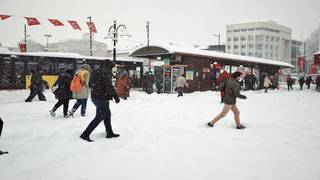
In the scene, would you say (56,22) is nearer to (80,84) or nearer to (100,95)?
(80,84)

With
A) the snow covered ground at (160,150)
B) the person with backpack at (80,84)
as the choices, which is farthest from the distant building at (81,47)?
the snow covered ground at (160,150)

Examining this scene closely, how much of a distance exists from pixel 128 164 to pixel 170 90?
1930cm

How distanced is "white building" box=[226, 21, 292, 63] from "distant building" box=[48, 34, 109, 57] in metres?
43.5

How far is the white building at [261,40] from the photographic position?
351 feet

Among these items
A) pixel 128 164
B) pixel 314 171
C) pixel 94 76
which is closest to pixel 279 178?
pixel 314 171

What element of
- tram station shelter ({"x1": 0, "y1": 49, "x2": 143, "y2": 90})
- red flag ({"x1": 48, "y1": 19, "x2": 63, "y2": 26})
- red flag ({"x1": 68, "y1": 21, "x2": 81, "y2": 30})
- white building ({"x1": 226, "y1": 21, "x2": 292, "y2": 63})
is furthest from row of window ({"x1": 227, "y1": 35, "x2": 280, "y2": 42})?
red flag ({"x1": 48, "y1": 19, "x2": 63, "y2": 26})

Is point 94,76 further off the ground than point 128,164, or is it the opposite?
point 94,76

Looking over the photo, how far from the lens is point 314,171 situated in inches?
190

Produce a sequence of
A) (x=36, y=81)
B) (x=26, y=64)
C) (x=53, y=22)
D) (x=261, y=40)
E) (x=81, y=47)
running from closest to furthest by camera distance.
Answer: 1. (x=36, y=81)
2. (x=53, y=22)
3. (x=26, y=64)
4. (x=81, y=47)
5. (x=261, y=40)

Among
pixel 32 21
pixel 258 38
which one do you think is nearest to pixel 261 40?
pixel 258 38

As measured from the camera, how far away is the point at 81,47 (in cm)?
10256

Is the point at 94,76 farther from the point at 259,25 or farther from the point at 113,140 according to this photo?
the point at 259,25

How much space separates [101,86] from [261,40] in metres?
107

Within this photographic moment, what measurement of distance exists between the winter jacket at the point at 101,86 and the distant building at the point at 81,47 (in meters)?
93.5
